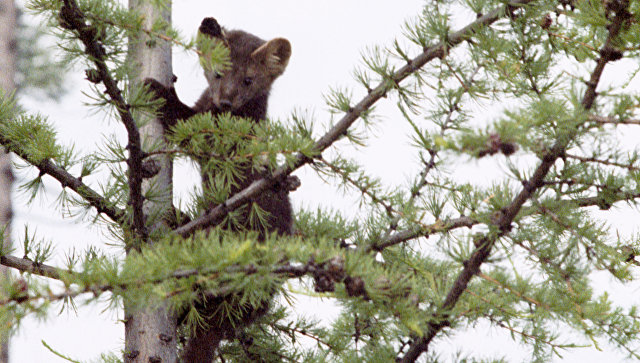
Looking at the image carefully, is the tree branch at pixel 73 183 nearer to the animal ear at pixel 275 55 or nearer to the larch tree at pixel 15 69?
the larch tree at pixel 15 69

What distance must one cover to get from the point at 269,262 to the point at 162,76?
1.95 m

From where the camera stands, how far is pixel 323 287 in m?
1.64

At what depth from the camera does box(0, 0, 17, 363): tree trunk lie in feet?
18.3

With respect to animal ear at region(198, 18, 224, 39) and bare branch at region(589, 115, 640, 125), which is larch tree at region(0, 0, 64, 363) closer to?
animal ear at region(198, 18, 224, 39)

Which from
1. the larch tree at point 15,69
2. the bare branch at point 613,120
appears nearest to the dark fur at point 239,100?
the larch tree at point 15,69

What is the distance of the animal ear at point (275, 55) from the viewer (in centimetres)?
430

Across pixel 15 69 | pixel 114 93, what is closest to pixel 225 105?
pixel 114 93

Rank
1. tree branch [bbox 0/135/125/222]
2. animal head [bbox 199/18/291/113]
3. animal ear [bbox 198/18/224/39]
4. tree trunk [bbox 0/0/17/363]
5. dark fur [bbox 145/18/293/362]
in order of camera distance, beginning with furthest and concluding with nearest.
→ tree trunk [bbox 0/0/17/363]
animal head [bbox 199/18/291/113]
animal ear [bbox 198/18/224/39]
dark fur [bbox 145/18/293/362]
tree branch [bbox 0/135/125/222]

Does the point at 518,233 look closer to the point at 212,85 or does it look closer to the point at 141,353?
the point at 141,353

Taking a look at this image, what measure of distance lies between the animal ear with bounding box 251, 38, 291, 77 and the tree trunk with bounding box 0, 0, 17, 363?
2414mm

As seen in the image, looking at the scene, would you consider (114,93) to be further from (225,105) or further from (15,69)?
(15,69)

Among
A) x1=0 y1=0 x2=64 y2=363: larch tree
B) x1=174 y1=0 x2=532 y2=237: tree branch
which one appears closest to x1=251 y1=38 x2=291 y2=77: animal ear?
x1=0 y1=0 x2=64 y2=363: larch tree

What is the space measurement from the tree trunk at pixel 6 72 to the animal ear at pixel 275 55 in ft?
7.92

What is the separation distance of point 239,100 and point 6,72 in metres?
3.05
